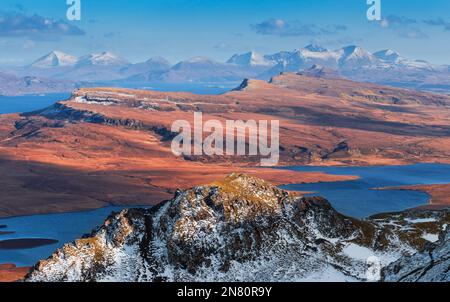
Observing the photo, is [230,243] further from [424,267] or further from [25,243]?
[25,243]

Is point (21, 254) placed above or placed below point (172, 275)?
below

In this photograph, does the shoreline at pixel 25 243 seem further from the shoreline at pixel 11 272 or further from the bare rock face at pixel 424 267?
the bare rock face at pixel 424 267

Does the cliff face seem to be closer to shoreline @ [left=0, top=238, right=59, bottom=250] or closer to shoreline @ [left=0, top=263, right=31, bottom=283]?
shoreline @ [left=0, top=263, right=31, bottom=283]

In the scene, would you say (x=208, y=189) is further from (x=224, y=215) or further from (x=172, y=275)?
A: (x=172, y=275)

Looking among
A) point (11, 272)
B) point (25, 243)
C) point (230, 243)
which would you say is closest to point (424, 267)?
point (230, 243)

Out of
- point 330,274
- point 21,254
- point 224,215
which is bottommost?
point 21,254

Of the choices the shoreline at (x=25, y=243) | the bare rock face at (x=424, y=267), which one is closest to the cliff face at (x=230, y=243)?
the bare rock face at (x=424, y=267)
